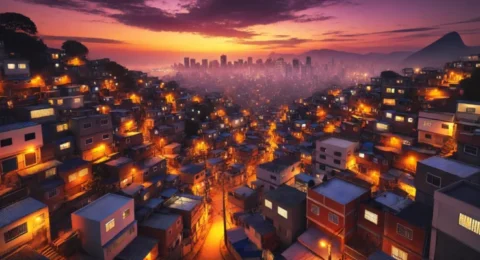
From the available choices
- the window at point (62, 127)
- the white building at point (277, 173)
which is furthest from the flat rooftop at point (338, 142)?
the window at point (62, 127)

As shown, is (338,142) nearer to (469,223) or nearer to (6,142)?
(469,223)

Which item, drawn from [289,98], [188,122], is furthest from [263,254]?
[289,98]

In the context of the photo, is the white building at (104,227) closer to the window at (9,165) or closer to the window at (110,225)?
the window at (110,225)

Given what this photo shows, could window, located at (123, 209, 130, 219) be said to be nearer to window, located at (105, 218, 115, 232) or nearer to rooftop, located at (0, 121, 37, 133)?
window, located at (105, 218, 115, 232)

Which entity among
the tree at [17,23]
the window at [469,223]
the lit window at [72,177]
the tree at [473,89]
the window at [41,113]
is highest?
the tree at [17,23]

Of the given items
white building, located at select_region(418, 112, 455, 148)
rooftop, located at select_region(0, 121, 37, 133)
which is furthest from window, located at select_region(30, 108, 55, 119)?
white building, located at select_region(418, 112, 455, 148)

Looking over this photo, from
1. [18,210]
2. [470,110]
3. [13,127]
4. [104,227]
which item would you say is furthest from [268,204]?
[470,110]

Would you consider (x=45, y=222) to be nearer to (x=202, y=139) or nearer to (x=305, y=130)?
(x=202, y=139)
